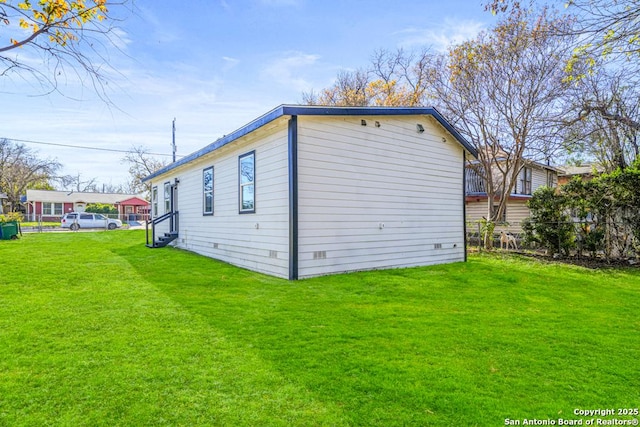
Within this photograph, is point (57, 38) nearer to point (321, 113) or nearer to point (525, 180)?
point (321, 113)

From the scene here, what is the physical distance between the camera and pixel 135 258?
9.66 m

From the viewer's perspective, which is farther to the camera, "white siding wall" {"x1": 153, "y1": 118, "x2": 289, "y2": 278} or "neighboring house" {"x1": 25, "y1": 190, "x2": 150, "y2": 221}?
"neighboring house" {"x1": 25, "y1": 190, "x2": 150, "y2": 221}

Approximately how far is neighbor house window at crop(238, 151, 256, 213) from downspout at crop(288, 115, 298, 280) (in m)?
1.67

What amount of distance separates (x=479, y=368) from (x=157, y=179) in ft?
53.5

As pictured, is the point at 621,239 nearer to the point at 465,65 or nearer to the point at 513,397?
the point at 465,65

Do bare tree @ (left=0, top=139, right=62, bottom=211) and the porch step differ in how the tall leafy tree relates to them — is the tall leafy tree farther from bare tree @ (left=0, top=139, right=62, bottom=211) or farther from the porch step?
bare tree @ (left=0, top=139, right=62, bottom=211)

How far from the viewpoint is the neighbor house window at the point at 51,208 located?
37.0 metres

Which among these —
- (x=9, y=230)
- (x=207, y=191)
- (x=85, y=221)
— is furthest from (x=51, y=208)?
(x=207, y=191)

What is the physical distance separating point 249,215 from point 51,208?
39.1 meters

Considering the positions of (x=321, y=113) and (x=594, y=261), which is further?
(x=594, y=261)

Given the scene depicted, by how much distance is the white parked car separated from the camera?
25.1 meters

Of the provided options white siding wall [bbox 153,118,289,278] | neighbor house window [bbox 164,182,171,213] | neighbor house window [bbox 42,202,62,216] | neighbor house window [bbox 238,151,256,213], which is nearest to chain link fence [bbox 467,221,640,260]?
white siding wall [bbox 153,118,289,278]

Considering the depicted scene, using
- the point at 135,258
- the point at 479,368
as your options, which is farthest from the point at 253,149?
the point at 479,368

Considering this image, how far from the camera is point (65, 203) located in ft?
125
